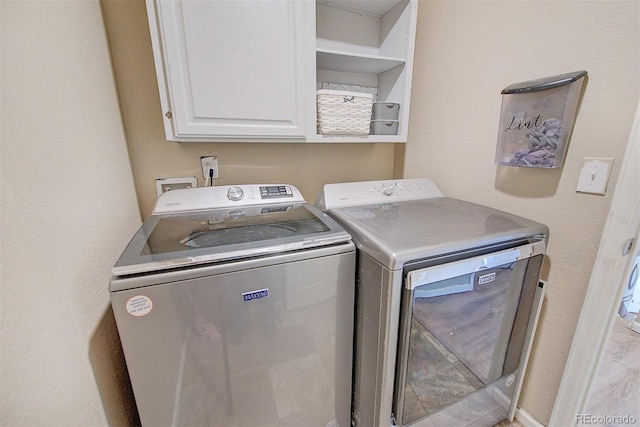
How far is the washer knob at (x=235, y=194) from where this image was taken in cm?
126

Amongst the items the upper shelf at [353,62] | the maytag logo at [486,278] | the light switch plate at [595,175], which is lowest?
the maytag logo at [486,278]

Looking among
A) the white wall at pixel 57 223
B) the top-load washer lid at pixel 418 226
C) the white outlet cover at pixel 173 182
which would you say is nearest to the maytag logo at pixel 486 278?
the top-load washer lid at pixel 418 226

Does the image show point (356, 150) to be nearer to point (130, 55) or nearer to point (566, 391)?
point (130, 55)

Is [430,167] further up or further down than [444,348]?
further up

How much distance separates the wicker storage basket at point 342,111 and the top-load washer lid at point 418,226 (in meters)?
0.31

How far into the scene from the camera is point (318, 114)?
130 cm

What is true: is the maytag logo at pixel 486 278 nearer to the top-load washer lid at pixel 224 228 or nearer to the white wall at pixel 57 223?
the top-load washer lid at pixel 224 228

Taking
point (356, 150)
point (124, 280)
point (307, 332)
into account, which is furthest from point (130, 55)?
point (307, 332)

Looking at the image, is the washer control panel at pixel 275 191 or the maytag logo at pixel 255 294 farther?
the washer control panel at pixel 275 191

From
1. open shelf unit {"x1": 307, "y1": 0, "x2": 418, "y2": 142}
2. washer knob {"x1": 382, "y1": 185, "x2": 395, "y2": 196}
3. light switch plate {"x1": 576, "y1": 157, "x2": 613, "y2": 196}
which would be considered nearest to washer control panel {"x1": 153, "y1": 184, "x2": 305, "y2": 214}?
open shelf unit {"x1": 307, "y1": 0, "x2": 418, "y2": 142}

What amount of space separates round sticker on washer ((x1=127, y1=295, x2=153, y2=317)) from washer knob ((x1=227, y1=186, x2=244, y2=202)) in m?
0.61

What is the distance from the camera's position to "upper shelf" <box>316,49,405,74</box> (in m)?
1.31

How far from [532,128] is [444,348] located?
0.94m

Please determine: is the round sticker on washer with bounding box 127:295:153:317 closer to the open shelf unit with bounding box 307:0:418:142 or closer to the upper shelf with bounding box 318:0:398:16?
the open shelf unit with bounding box 307:0:418:142
